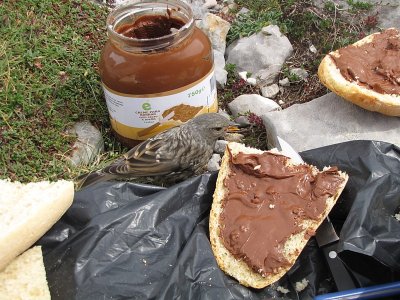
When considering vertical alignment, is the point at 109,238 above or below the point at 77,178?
above

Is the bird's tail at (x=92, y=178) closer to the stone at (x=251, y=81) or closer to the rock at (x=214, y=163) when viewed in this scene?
the rock at (x=214, y=163)

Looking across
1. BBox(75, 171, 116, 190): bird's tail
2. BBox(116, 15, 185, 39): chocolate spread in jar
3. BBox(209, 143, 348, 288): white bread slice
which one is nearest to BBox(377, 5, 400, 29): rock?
BBox(116, 15, 185, 39): chocolate spread in jar

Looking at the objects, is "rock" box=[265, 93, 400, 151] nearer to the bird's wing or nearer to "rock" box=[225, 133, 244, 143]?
"rock" box=[225, 133, 244, 143]

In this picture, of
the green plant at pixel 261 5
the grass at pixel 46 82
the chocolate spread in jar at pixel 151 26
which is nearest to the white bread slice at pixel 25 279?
the grass at pixel 46 82

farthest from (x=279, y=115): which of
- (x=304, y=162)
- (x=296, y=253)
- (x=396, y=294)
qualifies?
(x=396, y=294)

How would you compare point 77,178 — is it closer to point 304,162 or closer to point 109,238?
point 109,238

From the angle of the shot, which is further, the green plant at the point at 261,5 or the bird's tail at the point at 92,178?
the green plant at the point at 261,5
